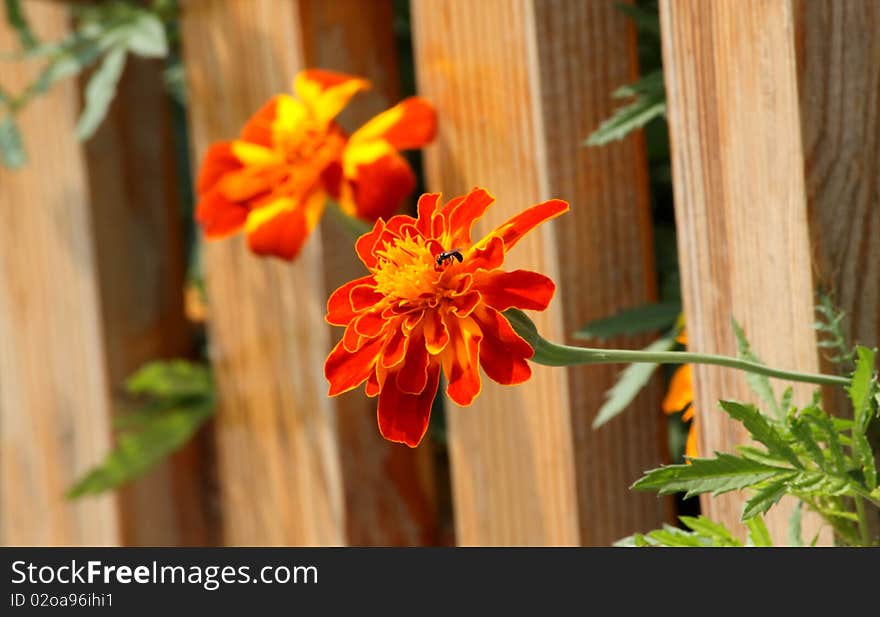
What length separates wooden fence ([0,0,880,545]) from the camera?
88 centimetres

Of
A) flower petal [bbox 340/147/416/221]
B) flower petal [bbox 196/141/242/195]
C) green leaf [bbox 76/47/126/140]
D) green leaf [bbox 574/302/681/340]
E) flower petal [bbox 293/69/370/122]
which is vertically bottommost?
green leaf [bbox 574/302/681/340]

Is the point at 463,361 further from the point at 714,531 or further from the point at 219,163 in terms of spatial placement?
the point at 219,163

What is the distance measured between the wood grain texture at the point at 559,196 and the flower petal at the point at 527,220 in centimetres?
37

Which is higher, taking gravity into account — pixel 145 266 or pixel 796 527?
pixel 145 266

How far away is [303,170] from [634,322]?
336 mm

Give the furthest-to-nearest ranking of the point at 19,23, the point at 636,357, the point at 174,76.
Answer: the point at 174,76 → the point at 19,23 → the point at 636,357

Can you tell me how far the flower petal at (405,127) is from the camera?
45.9 inches

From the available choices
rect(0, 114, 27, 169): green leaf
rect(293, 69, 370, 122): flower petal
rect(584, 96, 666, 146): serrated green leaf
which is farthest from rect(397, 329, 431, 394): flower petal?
rect(0, 114, 27, 169): green leaf

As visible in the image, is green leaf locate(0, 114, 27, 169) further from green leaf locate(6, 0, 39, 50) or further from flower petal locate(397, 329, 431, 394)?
flower petal locate(397, 329, 431, 394)

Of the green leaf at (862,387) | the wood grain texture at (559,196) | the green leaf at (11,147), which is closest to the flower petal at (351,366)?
the green leaf at (862,387)

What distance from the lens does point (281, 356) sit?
1.56 meters

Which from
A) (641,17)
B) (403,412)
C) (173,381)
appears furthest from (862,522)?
(173,381)

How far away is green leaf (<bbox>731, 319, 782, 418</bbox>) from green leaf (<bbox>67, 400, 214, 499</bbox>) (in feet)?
3.47

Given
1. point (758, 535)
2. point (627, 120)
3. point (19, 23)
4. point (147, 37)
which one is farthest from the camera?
point (19, 23)
